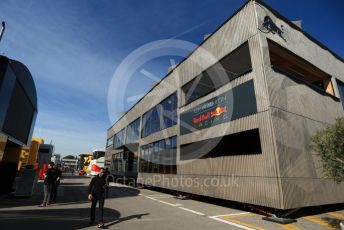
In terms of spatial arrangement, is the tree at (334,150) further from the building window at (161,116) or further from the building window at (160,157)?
the building window at (161,116)

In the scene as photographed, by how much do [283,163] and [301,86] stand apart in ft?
A: 16.8

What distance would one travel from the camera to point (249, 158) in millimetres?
10625

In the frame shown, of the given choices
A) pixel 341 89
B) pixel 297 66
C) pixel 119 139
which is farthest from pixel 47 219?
pixel 119 139

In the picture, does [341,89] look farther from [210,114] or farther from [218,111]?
[210,114]

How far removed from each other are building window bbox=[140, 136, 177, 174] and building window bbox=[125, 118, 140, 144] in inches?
156

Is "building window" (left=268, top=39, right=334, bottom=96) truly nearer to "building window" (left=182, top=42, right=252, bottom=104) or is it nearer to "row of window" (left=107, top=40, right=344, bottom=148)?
"row of window" (left=107, top=40, right=344, bottom=148)

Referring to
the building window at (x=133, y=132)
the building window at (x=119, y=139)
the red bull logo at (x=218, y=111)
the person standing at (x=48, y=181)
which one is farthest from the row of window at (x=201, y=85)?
the building window at (x=119, y=139)

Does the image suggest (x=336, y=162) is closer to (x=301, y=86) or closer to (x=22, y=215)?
(x=301, y=86)

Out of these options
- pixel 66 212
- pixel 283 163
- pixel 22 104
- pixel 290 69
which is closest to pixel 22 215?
pixel 66 212

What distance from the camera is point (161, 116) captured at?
22.4 m

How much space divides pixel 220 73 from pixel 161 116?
30.1 ft

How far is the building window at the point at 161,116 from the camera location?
19.8 m

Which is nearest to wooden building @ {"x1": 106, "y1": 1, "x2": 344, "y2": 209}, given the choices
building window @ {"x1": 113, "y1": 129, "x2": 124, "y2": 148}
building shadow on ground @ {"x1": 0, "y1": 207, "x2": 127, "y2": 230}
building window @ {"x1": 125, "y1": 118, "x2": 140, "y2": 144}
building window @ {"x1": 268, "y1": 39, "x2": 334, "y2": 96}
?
building window @ {"x1": 268, "y1": 39, "x2": 334, "y2": 96}

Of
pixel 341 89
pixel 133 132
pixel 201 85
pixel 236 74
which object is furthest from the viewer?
pixel 133 132
